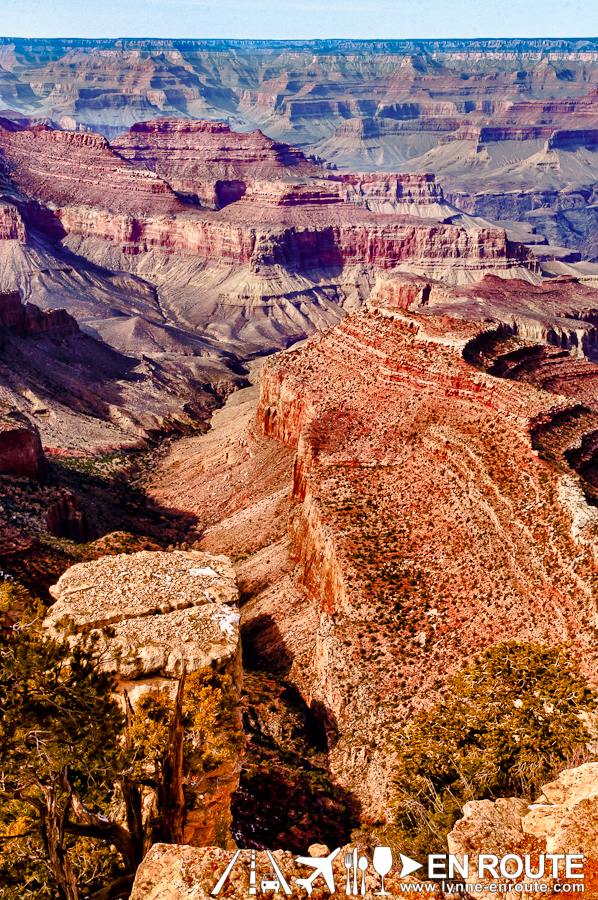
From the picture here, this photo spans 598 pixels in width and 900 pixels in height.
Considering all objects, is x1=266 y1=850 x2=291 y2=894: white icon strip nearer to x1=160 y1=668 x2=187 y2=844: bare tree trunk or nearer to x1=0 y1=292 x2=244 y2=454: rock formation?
x1=160 y1=668 x2=187 y2=844: bare tree trunk

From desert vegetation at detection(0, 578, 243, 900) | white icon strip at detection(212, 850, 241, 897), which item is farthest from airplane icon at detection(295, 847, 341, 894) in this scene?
desert vegetation at detection(0, 578, 243, 900)

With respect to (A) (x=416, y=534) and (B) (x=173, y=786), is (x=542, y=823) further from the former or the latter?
(A) (x=416, y=534)

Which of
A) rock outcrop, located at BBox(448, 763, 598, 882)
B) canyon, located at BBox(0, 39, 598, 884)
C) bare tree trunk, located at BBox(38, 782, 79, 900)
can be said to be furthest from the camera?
canyon, located at BBox(0, 39, 598, 884)

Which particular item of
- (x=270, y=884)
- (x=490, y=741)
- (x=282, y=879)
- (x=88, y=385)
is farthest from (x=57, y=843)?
(x=88, y=385)

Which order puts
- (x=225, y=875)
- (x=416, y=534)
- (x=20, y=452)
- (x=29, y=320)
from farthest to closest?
(x=29, y=320)
(x=20, y=452)
(x=416, y=534)
(x=225, y=875)

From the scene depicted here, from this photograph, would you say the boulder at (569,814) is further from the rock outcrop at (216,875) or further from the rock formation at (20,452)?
the rock formation at (20,452)
